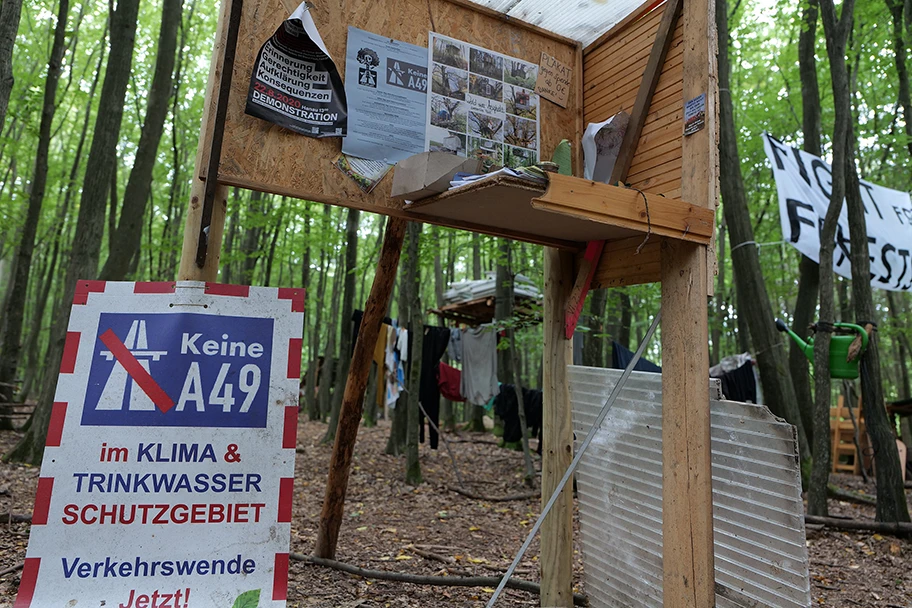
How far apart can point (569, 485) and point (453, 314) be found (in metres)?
10.5

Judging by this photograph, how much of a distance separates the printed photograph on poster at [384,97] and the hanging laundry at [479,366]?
7.50 metres

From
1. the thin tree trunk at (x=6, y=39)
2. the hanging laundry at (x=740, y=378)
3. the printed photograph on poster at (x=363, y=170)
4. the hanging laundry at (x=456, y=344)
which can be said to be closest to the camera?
the printed photograph on poster at (x=363, y=170)

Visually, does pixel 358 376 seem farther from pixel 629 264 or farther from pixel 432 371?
pixel 432 371

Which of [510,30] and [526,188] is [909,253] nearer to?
[510,30]

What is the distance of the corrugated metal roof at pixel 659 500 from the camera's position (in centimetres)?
275

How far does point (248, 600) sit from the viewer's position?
233cm

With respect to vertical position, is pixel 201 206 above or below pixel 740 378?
above

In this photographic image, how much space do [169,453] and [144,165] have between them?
6874 millimetres

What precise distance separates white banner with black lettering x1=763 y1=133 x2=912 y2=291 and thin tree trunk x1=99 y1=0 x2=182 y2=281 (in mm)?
7900

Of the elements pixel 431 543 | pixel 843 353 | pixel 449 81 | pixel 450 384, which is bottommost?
pixel 431 543

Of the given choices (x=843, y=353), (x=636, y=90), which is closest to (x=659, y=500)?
(x=636, y=90)

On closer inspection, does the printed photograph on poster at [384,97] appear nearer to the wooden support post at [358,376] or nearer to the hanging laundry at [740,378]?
the wooden support post at [358,376]

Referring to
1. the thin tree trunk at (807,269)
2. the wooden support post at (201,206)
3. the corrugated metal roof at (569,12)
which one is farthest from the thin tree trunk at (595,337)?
the wooden support post at (201,206)

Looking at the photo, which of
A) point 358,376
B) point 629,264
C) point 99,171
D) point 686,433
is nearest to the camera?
point 686,433
